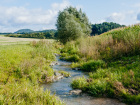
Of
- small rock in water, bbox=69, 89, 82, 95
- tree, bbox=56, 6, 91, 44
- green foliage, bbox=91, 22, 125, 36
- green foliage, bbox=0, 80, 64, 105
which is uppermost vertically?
green foliage, bbox=91, 22, 125, 36

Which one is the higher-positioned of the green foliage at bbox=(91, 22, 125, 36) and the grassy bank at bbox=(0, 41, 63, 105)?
the green foliage at bbox=(91, 22, 125, 36)

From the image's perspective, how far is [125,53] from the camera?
13141mm

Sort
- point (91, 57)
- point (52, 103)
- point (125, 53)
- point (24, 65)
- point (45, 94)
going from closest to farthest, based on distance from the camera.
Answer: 1. point (52, 103)
2. point (45, 94)
3. point (24, 65)
4. point (125, 53)
5. point (91, 57)

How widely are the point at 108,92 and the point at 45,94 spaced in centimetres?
295

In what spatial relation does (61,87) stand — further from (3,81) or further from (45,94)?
(3,81)

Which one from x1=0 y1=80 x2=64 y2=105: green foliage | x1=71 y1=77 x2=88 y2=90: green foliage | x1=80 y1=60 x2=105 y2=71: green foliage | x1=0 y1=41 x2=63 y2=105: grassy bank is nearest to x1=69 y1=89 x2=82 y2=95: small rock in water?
x1=71 y1=77 x2=88 y2=90: green foliage

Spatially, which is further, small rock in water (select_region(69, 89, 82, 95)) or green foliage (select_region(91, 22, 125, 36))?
green foliage (select_region(91, 22, 125, 36))

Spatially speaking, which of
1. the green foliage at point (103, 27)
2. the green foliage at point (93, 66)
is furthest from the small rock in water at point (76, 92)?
the green foliage at point (103, 27)

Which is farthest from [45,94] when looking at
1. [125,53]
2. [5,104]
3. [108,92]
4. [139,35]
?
[139,35]

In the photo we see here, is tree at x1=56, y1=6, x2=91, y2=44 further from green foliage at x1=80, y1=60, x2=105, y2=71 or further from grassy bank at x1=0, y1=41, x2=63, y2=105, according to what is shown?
grassy bank at x1=0, y1=41, x2=63, y2=105

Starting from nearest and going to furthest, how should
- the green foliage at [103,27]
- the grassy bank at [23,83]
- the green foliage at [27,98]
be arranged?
the green foliage at [27,98], the grassy bank at [23,83], the green foliage at [103,27]

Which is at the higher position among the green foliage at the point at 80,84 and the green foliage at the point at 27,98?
the green foliage at the point at 27,98

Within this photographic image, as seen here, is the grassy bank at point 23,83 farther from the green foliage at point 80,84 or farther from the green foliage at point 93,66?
the green foliage at point 93,66

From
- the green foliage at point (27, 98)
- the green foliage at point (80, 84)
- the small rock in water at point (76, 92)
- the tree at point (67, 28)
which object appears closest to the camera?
the green foliage at point (27, 98)
